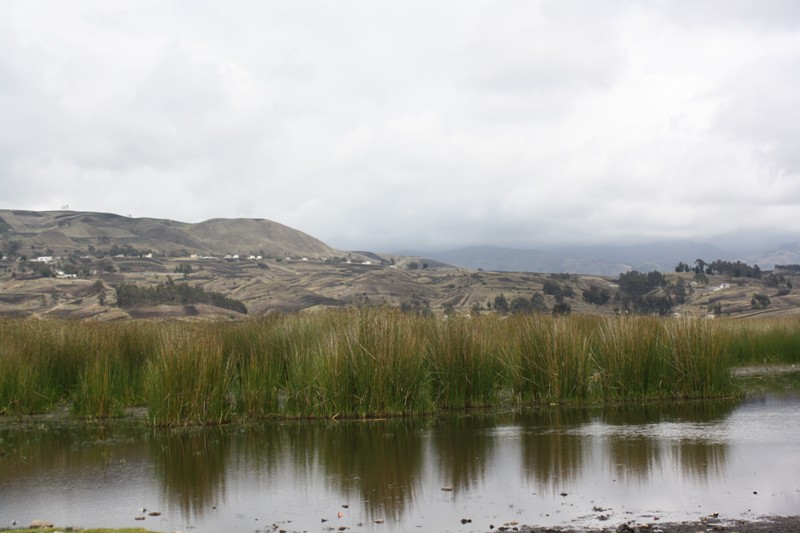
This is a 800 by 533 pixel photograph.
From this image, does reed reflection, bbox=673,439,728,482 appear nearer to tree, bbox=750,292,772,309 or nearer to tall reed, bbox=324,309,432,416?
tall reed, bbox=324,309,432,416

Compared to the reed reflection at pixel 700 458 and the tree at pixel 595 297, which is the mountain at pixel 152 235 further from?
the reed reflection at pixel 700 458

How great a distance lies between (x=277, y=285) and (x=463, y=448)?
2672 inches

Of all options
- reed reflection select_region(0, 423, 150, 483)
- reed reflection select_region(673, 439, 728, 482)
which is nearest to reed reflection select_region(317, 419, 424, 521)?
reed reflection select_region(0, 423, 150, 483)

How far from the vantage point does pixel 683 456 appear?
37.9 ft

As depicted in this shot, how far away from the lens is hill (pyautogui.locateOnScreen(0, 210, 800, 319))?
59.3m

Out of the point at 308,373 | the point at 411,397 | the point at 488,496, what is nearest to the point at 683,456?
the point at 488,496

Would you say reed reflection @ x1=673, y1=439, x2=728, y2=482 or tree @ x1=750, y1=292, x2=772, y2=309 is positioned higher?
tree @ x1=750, y1=292, x2=772, y2=309

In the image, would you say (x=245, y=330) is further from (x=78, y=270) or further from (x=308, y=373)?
(x=78, y=270)

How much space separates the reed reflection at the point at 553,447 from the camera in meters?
10.7

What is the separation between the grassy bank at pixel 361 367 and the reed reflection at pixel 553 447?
161 cm

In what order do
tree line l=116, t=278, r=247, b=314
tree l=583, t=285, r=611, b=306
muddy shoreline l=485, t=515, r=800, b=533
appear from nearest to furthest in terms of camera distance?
muddy shoreline l=485, t=515, r=800, b=533 → tree line l=116, t=278, r=247, b=314 → tree l=583, t=285, r=611, b=306

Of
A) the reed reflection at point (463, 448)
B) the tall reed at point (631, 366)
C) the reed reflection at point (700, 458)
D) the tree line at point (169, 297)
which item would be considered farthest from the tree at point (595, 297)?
the reed reflection at point (700, 458)

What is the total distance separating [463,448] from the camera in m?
12.5

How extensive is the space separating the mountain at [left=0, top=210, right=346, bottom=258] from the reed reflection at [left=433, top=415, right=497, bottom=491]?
93.6 meters
